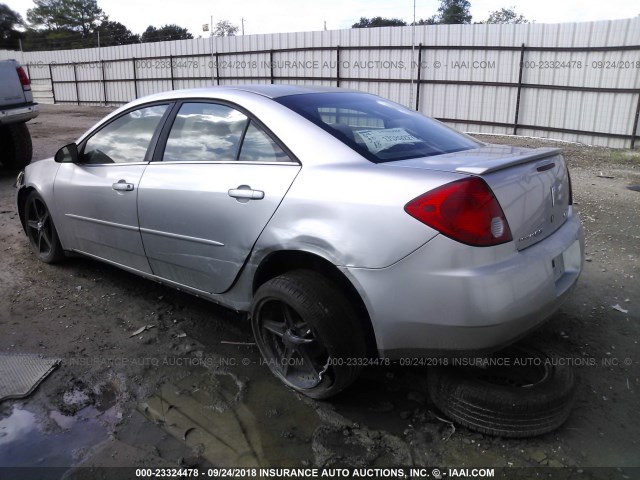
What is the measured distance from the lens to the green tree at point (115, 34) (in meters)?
53.6

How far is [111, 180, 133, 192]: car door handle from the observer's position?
11.3 feet

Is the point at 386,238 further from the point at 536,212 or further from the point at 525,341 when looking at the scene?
the point at 525,341

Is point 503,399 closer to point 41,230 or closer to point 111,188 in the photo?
Answer: point 111,188

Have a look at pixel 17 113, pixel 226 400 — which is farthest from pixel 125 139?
pixel 17 113

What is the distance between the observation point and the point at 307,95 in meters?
3.15

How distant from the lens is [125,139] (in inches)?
146

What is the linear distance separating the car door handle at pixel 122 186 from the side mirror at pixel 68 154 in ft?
1.98

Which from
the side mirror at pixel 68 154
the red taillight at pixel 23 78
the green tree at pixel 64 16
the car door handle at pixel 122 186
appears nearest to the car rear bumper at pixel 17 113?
the red taillight at pixel 23 78

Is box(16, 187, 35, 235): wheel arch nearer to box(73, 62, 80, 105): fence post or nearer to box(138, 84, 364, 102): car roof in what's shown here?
box(138, 84, 364, 102): car roof

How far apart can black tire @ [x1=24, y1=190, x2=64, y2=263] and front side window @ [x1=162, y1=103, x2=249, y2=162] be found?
1734 mm

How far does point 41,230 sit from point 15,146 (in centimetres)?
493

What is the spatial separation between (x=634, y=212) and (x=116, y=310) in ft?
18.3

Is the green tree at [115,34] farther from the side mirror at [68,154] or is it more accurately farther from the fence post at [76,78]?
the side mirror at [68,154]

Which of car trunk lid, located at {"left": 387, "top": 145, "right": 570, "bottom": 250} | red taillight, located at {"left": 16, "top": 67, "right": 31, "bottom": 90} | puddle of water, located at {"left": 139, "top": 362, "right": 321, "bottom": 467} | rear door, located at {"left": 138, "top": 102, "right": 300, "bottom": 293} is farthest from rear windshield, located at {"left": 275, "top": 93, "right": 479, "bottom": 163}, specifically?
red taillight, located at {"left": 16, "top": 67, "right": 31, "bottom": 90}
